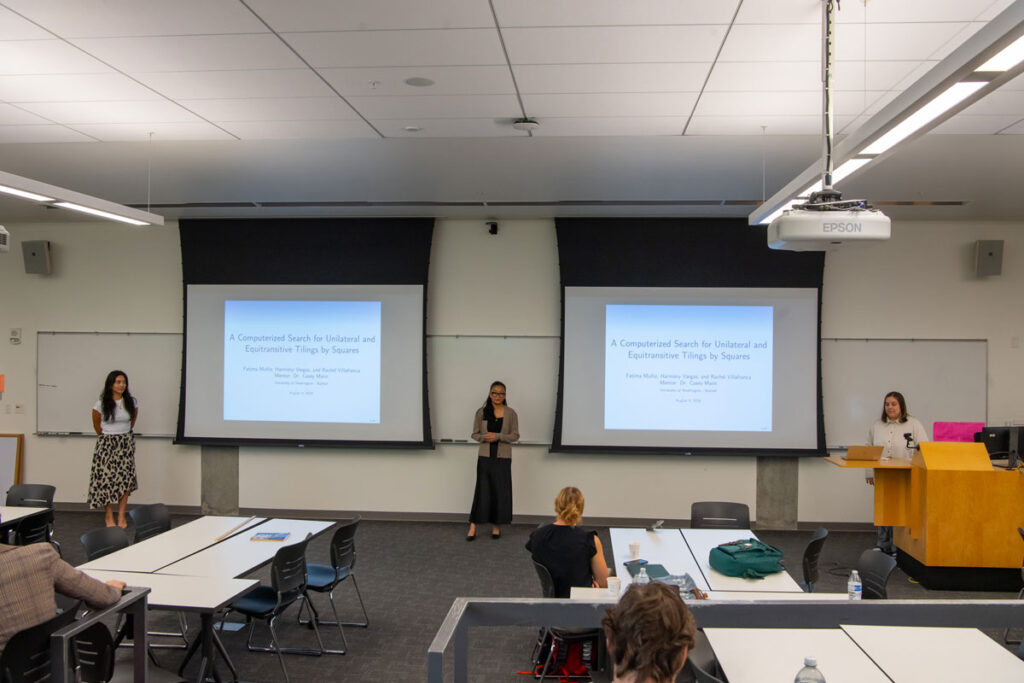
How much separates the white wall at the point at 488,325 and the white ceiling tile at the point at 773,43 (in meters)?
4.65

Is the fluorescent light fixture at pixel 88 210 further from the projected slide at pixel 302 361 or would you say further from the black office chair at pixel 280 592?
the black office chair at pixel 280 592

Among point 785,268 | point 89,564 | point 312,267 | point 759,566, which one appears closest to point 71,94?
point 89,564

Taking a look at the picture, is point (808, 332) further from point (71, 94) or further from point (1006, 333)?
point (71, 94)

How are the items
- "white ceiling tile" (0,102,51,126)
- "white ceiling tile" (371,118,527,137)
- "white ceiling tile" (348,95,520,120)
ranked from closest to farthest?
"white ceiling tile" (348,95,520,120), "white ceiling tile" (0,102,51,126), "white ceiling tile" (371,118,527,137)

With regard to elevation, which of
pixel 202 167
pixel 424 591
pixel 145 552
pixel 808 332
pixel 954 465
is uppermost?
pixel 202 167

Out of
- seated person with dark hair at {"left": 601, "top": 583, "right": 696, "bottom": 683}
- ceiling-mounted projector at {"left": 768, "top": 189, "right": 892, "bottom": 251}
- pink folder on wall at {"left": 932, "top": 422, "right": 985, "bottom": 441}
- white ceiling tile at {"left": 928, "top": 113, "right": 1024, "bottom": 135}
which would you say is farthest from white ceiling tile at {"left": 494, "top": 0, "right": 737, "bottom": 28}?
pink folder on wall at {"left": 932, "top": 422, "right": 985, "bottom": 441}

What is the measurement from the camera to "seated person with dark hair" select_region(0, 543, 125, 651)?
281cm

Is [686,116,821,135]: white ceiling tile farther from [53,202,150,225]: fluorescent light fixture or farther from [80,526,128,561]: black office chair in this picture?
[80,526,128,561]: black office chair

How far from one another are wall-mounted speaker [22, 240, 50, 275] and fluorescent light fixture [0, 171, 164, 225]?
11.7ft

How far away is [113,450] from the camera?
7680mm

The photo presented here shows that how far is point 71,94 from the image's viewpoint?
4.27 m

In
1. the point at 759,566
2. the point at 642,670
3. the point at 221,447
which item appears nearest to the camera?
the point at 642,670

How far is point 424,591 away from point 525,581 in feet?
2.78

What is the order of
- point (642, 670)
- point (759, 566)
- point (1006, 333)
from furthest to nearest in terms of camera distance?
1. point (1006, 333)
2. point (759, 566)
3. point (642, 670)
